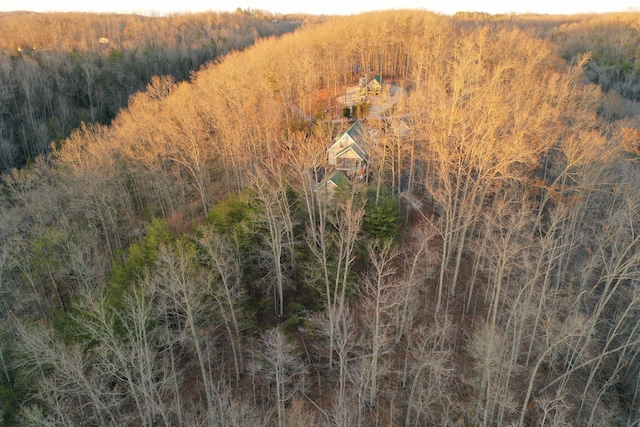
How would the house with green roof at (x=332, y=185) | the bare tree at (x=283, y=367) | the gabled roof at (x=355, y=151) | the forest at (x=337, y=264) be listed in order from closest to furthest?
the forest at (x=337, y=264) < the bare tree at (x=283, y=367) < the house with green roof at (x=332, y=185) < the gabled roof at (x=355, y=151)

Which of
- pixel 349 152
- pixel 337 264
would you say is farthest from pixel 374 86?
pixel 337 264

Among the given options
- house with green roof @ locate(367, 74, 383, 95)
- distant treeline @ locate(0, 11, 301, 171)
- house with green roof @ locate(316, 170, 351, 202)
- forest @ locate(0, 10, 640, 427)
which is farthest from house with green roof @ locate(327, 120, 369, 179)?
distant treeline @ locate(0, 11, 301, 171)

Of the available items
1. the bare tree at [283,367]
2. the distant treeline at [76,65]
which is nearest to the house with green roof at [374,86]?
the distant treeline at [76,65]

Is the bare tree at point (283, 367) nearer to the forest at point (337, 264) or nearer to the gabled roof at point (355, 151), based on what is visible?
the forest at point (337, 264)

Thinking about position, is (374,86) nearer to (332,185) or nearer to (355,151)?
(355,151)

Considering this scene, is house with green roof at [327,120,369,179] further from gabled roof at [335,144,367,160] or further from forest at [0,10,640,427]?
forest at [0,10,640,427]

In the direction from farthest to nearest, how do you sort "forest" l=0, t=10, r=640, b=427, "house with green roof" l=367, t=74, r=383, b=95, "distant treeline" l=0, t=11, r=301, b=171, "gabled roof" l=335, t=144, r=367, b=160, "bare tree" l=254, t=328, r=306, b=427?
1. "distant treeline" l=0, t=11, r=301, b=171
2. "house with green roof" l=367, t=74, r=383, b=95
3. "gabled roof" l=335, t=144, r=367, b=160
4. "bare tree" l=254, t=328, r=306, b=427
5. "forest" l=0, t=10, r=640, b=427
